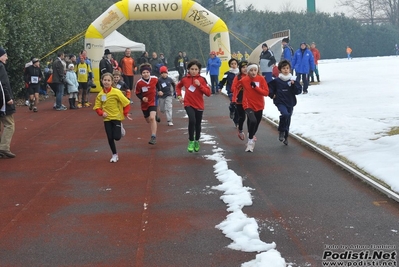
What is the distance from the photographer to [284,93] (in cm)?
1281

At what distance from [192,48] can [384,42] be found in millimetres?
29058

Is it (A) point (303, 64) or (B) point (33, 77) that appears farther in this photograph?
(A) point (303, 64)

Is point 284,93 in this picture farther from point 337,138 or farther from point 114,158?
point 114,158

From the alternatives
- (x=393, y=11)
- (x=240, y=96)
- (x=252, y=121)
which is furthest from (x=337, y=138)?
(x=393, y=11)

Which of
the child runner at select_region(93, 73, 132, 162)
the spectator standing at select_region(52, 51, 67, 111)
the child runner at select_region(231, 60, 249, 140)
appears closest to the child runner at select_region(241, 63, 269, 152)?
the child runner at select_region(231, 60, 249, 140)

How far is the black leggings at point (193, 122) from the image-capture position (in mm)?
12008

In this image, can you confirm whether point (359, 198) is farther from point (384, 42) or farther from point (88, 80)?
point (384, 42)

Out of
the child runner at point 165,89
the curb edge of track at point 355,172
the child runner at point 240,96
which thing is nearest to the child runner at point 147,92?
the child runner at point 165,89

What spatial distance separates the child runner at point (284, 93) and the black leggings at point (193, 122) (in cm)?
156

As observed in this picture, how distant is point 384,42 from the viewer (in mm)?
78000

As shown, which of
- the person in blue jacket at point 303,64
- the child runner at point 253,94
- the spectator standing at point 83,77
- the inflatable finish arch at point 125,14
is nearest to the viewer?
the child runner at point 253,94

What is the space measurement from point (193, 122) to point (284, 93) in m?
1.97

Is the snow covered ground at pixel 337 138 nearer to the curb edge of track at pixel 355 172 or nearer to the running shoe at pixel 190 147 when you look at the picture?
the curb edge of track at pixel 355 172

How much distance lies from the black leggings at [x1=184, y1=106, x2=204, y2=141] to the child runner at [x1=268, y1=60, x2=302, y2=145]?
156cm
